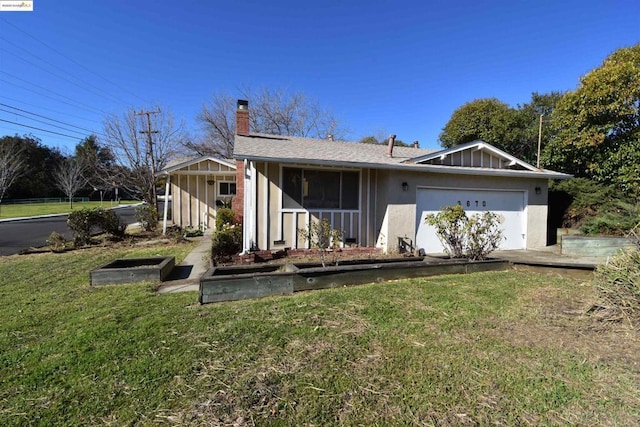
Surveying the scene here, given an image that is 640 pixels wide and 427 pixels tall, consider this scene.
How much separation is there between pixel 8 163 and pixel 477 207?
39966 millimetres

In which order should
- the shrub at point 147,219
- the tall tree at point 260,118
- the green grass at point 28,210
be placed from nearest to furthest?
the shrub at point 147,219
the green grass at point 28,210
the tall tree at point 260,118

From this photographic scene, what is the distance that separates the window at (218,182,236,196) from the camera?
49.9 feet

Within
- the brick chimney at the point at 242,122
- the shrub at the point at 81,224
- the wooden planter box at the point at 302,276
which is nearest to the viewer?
the wooden planter box at the point at 302,276

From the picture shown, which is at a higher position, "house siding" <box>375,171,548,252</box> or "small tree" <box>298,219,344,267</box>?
"house siding" <box>375,171,548,252</box>

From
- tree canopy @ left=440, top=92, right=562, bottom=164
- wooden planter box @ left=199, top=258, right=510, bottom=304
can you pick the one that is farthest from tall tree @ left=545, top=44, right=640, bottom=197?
wooden planter box @ left=199, top=258, right=510, bottom=304

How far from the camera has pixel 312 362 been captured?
2947 millimetres

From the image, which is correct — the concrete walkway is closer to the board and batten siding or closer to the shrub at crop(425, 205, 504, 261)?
the board and batten siding

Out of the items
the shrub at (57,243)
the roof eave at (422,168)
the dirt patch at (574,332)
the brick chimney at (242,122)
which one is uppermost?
the brick chimney at (242,122)

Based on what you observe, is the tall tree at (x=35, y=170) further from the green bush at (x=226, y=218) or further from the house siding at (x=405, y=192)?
the house siding at (x=405, y=192)

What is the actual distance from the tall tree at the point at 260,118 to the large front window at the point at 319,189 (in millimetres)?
17386

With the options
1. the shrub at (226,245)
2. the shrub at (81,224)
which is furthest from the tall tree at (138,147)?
the shrub at (226,245)

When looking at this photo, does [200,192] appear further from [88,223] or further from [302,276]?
[302,276]

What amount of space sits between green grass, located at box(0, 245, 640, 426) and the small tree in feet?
7.29

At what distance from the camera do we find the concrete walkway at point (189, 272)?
5.65 meters
